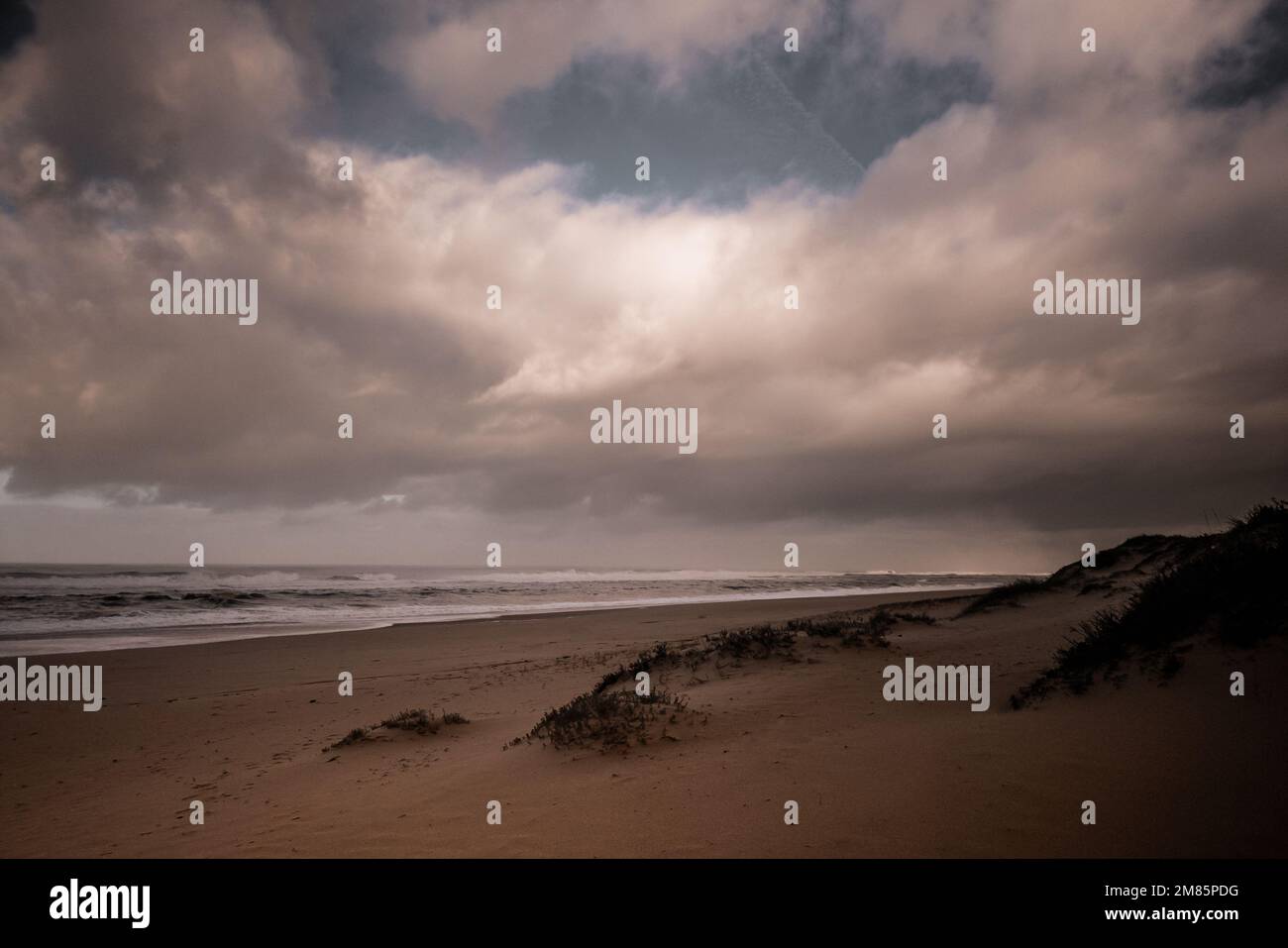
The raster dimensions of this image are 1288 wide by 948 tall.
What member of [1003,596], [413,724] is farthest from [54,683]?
[1003,596]

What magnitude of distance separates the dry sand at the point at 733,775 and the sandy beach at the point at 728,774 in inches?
1.2

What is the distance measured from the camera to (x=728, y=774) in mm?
6902

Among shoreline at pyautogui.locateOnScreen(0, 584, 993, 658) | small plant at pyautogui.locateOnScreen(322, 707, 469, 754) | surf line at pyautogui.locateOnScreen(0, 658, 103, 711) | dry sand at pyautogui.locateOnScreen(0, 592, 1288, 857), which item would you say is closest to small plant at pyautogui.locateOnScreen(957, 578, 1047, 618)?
dry sand at pyautogui.locateOnScreen(0, 592, 1288, 857)

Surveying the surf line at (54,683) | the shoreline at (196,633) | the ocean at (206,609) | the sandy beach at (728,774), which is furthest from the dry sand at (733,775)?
the ocean at (206,609)

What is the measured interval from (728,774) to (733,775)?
0.23 feet

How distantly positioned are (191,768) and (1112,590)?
2450 centimetres

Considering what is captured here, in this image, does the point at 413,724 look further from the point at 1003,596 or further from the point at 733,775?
the point at 1003,596

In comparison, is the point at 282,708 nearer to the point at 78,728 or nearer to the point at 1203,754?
the point at 78,728

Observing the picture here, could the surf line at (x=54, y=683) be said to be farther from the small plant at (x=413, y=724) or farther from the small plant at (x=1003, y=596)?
the small plant at (x=1003, y=596)

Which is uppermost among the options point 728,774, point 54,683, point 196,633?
point 728,774

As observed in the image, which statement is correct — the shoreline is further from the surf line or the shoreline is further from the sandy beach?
the sandy beach

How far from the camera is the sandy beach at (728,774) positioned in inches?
197

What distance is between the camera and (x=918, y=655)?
13266 millimetres

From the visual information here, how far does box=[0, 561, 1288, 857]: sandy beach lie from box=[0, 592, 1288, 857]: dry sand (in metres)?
0.03
